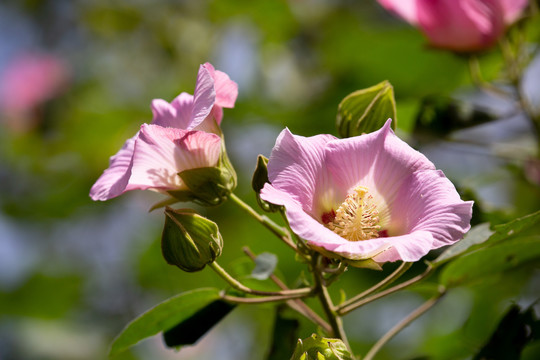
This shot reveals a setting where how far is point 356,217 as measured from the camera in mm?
954

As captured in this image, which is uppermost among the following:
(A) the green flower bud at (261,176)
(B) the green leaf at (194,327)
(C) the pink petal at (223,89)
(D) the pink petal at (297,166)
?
(C) the pink petal at (223,89)

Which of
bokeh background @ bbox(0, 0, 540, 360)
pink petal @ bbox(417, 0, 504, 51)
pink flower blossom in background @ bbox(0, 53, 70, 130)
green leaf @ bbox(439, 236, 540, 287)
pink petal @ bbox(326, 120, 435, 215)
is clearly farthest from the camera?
pink flower blossom in background @ bbox(0, 53, 70, 130)

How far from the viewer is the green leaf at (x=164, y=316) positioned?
42.0 inches

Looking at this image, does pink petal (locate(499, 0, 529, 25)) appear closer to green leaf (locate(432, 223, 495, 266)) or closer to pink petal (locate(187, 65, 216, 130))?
green leaf (locate(432, 223, 495, 266))

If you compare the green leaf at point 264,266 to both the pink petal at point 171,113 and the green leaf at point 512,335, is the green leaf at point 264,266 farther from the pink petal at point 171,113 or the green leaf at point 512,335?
the green leaf at point 512,335

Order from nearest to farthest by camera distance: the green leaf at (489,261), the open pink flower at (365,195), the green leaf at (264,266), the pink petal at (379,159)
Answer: the open pink flower at (365,195), the pink petal at (379,159), the green leaf at (264,266), the green leaf at (489,261)

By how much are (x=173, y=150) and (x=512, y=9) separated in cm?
87

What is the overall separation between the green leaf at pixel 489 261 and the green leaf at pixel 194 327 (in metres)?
Answer: 0.40

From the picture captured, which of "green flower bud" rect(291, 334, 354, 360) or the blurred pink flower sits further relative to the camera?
the blurred pink flower

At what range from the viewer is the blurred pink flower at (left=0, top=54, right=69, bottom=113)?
13.1 feet

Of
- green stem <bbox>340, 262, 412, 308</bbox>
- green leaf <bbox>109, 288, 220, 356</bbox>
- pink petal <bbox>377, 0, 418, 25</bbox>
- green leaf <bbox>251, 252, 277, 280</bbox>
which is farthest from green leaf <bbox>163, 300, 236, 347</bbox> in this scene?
pink petal <bbox>377, 0, 418, 25</bbox>

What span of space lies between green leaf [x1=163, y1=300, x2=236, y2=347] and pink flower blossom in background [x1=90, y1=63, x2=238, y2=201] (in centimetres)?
25

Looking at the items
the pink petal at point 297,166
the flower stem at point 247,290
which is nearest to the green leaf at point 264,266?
the flower stem at point 247,290

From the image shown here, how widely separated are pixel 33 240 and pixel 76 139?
59cm
